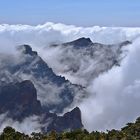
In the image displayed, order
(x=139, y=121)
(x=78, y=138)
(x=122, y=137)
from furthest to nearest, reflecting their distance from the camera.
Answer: (x=139, y=121), (x=78, y=138), (x=122, y=137)

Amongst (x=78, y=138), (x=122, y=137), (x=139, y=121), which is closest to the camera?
(x=122, y=137)

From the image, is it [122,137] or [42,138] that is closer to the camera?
[122,137]

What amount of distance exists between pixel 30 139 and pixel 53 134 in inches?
165

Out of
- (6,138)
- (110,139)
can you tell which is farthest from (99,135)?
(6,138)

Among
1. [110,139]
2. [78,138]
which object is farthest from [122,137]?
[78,138]

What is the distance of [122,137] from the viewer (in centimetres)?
8419

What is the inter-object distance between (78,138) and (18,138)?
38.7 ft

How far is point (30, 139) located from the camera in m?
92.0

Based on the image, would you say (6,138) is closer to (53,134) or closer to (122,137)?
(53,134)

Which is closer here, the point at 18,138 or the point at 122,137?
the point at 122,137

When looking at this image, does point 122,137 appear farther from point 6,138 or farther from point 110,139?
point 6,138

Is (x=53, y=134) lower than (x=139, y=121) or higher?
lower

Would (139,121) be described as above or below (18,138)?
above

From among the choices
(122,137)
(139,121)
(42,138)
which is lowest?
(122,137)
